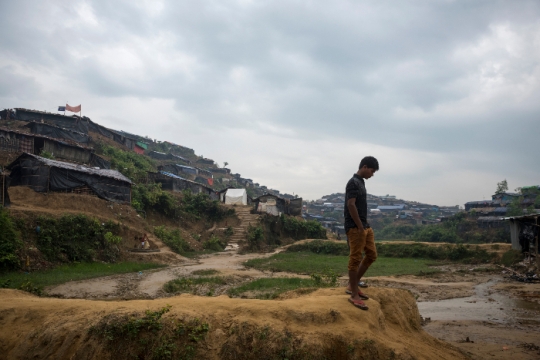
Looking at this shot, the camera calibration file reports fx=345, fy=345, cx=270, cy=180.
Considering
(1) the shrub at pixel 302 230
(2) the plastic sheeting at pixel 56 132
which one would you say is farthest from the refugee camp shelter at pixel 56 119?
(1) the shrub at pixel 302 230

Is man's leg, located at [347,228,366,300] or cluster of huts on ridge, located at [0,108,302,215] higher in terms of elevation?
cluster of huts on ridge, located at [0,108,302,215]

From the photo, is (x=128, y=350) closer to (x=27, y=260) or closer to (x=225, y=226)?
(x=27, y=260)

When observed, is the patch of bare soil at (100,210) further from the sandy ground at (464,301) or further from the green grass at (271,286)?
the green grass at (271,286)

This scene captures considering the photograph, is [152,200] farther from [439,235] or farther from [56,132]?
[439,235]

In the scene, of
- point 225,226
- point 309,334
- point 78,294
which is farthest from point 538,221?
point 225,226

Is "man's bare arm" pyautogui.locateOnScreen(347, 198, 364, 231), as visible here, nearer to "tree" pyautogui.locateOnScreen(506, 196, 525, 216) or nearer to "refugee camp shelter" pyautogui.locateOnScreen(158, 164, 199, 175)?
"tree" pyautogui.locateOnScreen(506, 196, 525, 216)

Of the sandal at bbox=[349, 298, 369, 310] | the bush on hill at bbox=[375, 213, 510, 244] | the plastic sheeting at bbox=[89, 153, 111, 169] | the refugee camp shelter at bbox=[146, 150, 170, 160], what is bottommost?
the bush on hill at bbox=[375, 213, 510, 244]

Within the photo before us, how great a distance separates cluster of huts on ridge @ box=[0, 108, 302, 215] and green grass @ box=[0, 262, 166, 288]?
5.39 m

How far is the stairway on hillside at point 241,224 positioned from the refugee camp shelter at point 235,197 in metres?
3.08

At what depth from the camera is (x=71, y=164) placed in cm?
2341

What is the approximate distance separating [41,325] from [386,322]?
199 inches

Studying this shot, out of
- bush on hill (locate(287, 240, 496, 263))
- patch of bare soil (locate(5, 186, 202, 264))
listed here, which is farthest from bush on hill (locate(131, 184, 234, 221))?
bush on hill (locate(287, 240, 496, 263))

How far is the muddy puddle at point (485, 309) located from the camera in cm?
841

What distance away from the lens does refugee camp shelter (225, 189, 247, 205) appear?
4066cm
